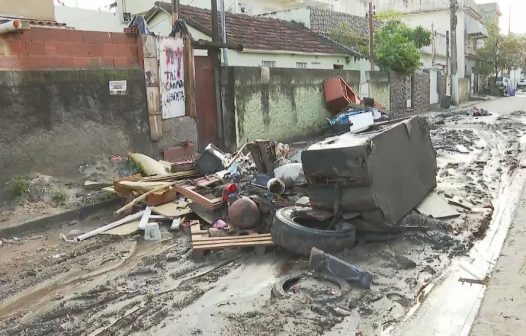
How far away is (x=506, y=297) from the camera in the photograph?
4.13 m

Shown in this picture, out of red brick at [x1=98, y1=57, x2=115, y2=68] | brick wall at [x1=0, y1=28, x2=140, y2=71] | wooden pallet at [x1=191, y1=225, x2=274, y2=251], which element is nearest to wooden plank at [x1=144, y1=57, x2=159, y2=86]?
brick wall at [x1=0, y1=28, x2=140, y2=71]

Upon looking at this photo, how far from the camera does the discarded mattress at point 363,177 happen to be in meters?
4.95

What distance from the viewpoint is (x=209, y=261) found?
5270 millimetres

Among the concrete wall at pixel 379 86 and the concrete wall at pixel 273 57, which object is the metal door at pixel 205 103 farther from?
the concrete wall at pixel 379 86

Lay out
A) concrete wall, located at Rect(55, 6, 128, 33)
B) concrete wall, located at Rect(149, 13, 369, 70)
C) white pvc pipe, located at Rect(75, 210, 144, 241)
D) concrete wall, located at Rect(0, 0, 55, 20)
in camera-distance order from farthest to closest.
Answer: concrete wall, located at Rect(55, 6, 128, 33)
concrete wall, located at Rect(149, 13, 369, 70)
concrete wall, located at Rect(0, 0, 55, 20)
white pvc pipe, located at Rect(75, 210, 144, 241)

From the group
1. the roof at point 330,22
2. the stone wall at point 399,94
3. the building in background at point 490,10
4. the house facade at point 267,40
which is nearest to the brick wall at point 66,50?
the house facade at point 267,40

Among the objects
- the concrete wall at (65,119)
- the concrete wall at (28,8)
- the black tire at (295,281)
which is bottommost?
the black tire at (295,281)

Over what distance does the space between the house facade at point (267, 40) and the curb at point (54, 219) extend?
374 inches

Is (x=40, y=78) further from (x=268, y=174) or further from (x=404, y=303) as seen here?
(x=404, y=303)

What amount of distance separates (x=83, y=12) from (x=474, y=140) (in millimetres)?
24095

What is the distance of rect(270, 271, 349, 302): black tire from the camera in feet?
13.6

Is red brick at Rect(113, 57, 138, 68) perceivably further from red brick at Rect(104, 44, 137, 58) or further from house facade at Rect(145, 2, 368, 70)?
house facade at Rect(145, 2, 368, 70)

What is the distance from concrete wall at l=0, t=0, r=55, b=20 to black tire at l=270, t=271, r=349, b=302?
421 inches

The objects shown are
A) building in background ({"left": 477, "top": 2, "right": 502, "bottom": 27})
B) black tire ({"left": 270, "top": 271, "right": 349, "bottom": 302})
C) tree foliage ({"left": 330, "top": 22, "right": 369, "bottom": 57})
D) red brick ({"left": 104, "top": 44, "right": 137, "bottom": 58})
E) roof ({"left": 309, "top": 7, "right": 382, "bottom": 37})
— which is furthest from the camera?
building in background ({"left": 477, "top": 2, "right": 502, "bottom": 27})
